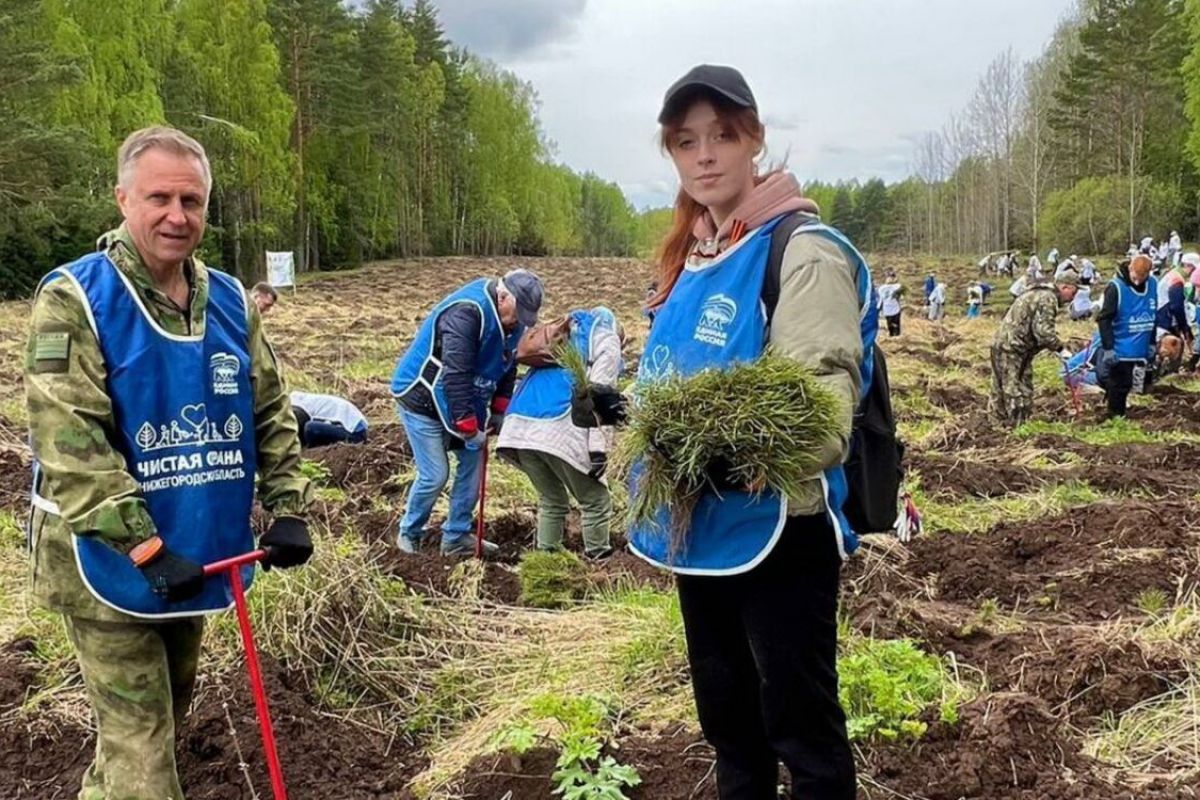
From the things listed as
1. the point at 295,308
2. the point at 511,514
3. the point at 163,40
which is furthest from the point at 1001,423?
the point at 163,40

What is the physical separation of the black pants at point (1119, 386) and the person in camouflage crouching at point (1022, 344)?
1.89 ft

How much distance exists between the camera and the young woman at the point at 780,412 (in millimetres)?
2047

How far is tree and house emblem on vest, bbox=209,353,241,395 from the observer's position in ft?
8.41

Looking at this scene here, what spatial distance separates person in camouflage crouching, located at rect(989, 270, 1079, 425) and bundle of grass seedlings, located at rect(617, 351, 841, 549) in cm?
879

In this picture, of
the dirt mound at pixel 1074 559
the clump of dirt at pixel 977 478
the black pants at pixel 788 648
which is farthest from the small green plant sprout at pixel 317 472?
the black pants at pixel 788 648

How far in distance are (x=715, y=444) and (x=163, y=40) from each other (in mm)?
34841

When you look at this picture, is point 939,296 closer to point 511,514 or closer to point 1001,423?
point 1001,423

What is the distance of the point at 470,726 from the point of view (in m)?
3.56

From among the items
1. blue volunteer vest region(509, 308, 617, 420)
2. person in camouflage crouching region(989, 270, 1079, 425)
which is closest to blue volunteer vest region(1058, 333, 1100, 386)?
person in camouflage crouching region(989, 270, 1079, 425)

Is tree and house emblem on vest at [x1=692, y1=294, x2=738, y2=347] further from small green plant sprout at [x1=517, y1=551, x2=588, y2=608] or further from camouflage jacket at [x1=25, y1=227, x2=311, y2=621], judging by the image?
small green plant sprout at [x1=517, y1=551, x2=588, y2=608]

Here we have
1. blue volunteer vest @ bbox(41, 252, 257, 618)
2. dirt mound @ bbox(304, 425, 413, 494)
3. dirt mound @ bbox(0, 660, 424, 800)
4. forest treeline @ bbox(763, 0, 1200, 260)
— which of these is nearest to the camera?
blue volunteer vest @ bbox(41, 252, 257, 618)

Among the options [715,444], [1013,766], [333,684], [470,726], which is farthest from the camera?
[333,684]

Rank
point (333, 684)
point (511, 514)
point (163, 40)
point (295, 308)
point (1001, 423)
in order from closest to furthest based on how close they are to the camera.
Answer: point (333, 684) → point (511, 514) → point (1001, 423) → point (295, 308) → point (163, 40)

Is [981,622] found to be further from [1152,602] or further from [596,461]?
[596,461]
